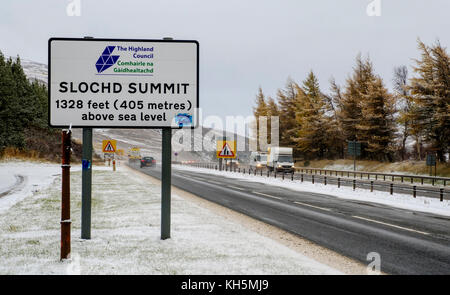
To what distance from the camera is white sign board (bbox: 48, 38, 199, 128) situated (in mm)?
7309

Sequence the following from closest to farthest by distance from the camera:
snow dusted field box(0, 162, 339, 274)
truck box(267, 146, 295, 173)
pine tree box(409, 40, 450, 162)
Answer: snow dusted field box(0, 162, 339, 274) → pine tree box(409, 40, 450, 162) → truck box(267, 146, 295, 173)

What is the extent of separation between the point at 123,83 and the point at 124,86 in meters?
0.06

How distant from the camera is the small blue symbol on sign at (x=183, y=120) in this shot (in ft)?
24.9

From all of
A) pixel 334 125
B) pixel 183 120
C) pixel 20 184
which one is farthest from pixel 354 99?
pixel 183 120

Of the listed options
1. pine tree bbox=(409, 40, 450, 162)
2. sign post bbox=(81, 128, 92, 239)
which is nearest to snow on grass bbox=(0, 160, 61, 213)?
sign post bbox=(81, 128, 92, 239)

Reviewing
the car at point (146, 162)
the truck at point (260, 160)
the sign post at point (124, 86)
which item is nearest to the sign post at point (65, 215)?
the sign post at point (124, 86)

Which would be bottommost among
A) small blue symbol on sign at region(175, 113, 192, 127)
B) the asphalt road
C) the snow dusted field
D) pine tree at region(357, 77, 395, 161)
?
the asphalt road

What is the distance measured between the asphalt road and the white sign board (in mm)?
4594

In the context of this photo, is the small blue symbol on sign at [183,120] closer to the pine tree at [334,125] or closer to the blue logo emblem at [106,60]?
the blue logo emblem at [106,60]

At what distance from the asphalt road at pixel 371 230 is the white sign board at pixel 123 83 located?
4.59m

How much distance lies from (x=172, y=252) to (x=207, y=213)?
5.40 m

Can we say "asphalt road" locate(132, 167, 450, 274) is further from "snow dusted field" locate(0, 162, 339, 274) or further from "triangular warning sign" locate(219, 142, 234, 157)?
"triangular warning sign" locate(219, 142, 234, 157)
